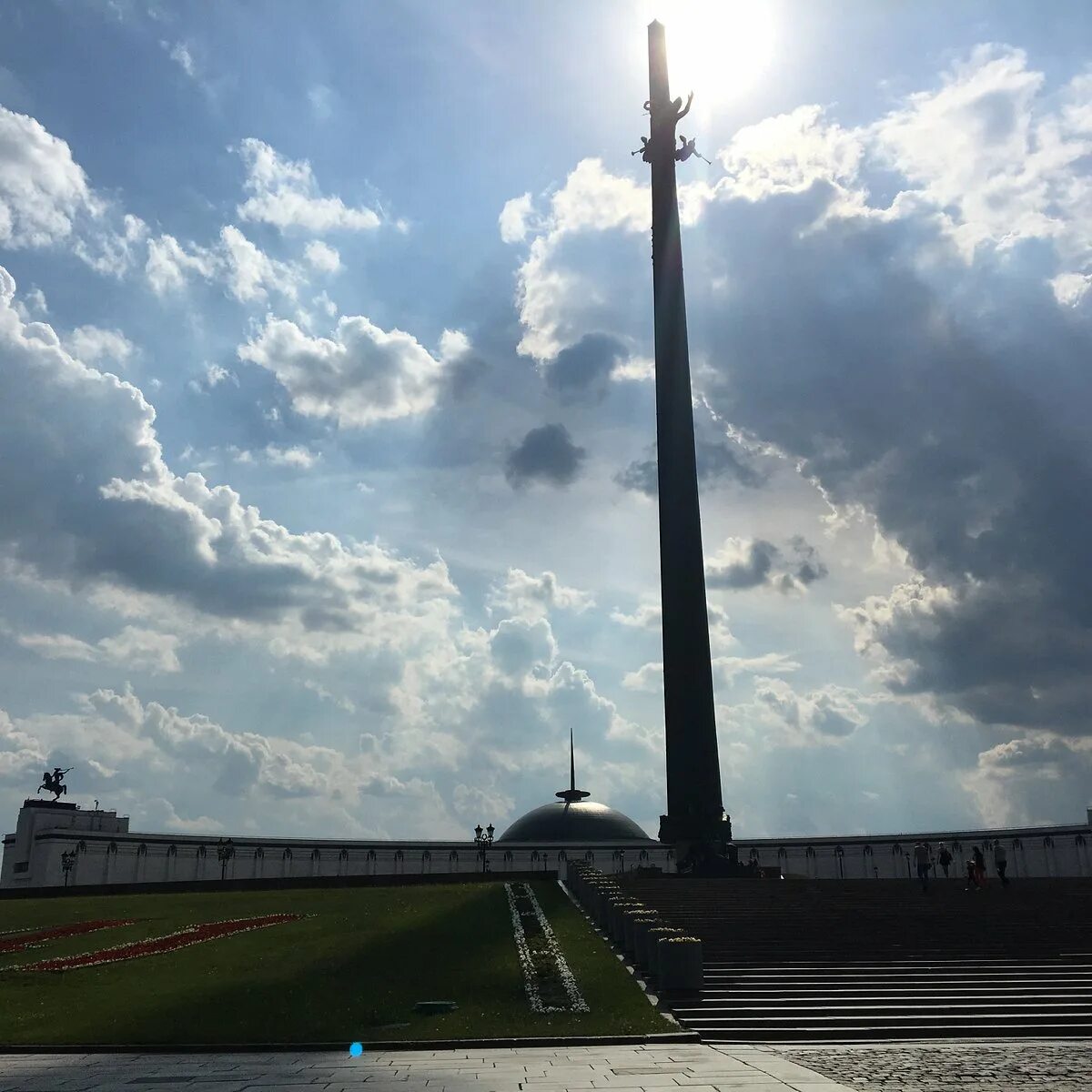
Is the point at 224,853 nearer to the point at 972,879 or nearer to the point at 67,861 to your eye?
the point at 67,861

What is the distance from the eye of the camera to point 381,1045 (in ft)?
61.0

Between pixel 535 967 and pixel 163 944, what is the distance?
13.5 meters

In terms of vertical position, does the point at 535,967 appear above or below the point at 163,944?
below

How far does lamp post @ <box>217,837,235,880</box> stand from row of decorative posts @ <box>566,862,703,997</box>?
6156cm

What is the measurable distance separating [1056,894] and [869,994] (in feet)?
59.6

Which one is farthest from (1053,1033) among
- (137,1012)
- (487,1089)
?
(137,1012)

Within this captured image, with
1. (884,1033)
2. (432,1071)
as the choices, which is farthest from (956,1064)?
(432,1071)

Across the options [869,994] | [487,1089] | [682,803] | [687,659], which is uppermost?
[687,659]

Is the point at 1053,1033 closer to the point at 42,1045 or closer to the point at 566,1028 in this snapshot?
the point at 566,1028

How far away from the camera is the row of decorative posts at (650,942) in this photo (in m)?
23.0

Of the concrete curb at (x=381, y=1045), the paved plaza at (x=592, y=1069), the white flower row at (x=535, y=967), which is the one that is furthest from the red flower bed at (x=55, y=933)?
the paved plaza at (x=592, y=1069)

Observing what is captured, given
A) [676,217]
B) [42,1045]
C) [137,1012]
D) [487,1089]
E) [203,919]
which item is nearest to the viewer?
[487,1089]

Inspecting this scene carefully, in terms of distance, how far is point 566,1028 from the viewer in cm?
1948

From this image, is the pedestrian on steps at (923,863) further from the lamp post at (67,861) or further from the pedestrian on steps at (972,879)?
the lamp post at (67,861)
